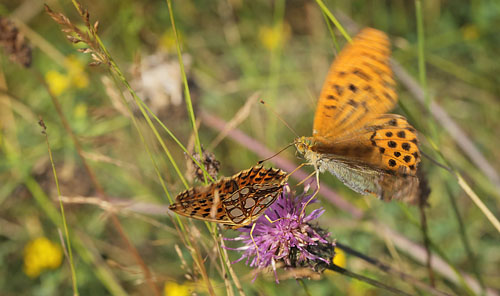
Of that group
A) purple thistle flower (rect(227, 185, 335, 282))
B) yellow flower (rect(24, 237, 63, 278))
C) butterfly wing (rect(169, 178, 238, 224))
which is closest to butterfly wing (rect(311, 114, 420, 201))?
purple thistle flower (rect(227, 185, 335, 282))

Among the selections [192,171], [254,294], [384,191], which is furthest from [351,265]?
[192,171]

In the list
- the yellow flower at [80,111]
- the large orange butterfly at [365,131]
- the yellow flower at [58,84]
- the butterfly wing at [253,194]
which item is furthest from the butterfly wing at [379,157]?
the yellow flower at [58,84]

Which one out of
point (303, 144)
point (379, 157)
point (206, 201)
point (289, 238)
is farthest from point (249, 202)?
point (379, 157)

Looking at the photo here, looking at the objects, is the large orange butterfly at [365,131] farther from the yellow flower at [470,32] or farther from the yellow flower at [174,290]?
the yellow flower at [470,32]

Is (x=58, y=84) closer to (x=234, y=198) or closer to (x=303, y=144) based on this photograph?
(x=303, y=144)

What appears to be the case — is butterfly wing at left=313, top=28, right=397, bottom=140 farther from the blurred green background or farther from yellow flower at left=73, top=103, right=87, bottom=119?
yellow flower at left=73, top=103, right=87, bottom=119

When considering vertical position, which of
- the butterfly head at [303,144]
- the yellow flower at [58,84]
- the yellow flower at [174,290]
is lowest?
the yellow flower at [174,290]
